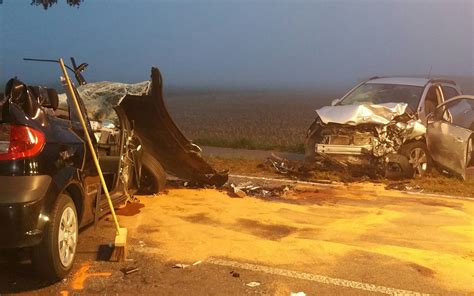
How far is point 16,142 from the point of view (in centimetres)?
429

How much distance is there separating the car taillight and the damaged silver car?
697 cm

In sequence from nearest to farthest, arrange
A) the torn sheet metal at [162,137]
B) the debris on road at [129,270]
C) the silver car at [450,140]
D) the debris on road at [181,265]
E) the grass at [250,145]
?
the debris on road at [129,270]
the debris on road at [181,265]
the torn sheet metal at [162,137]
the silver car at [450,140]
the grass at [250,145]

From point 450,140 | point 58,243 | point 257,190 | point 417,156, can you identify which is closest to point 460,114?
point 450,140

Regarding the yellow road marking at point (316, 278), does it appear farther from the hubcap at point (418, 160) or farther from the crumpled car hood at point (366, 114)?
the hubcap at point (418, 160)

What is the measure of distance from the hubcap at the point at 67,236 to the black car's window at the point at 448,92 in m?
9.36

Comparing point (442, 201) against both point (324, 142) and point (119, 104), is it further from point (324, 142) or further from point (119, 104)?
point (119, 104)

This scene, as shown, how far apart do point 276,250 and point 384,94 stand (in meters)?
7.02

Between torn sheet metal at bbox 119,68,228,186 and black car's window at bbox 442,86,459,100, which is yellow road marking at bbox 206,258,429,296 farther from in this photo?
black car's window at bbox 442,86,459,100

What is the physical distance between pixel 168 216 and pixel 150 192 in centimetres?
130

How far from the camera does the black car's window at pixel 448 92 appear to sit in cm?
1203

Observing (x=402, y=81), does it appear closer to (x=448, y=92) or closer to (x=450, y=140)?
(x=448, y=92)

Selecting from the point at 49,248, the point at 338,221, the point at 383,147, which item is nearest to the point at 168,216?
the point at 338,221

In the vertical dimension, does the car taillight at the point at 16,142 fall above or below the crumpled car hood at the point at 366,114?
above

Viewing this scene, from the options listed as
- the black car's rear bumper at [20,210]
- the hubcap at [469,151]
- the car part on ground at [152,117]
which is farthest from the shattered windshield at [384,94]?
the black car's rear bumper at [20,210]
